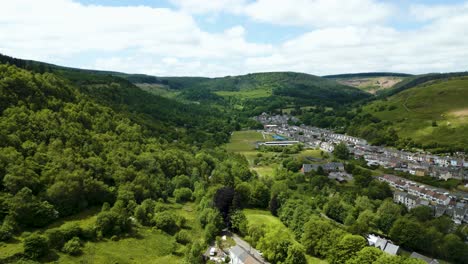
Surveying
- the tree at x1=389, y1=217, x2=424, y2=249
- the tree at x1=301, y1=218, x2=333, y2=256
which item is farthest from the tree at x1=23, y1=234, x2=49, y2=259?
the tree at x1=389, y1=217, x2=424, y2=249

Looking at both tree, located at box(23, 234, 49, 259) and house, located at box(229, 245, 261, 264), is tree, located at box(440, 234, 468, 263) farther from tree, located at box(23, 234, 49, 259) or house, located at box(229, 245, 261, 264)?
tree, located at box(23, 234, 49, 259)

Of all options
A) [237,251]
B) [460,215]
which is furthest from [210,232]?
[460,215]

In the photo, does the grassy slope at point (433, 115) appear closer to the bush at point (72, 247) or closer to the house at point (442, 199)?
the house at point (442, 199)

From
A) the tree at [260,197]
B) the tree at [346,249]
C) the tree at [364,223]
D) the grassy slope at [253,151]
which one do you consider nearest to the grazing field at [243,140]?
the grassy slope at [253,151]

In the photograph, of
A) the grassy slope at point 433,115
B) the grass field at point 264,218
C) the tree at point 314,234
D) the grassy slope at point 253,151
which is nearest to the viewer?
the tree at point 314,234

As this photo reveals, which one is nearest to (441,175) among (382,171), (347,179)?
(382,171)

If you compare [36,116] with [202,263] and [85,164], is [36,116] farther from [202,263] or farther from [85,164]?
[202,263]

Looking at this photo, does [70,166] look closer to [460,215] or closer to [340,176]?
[340,176]
